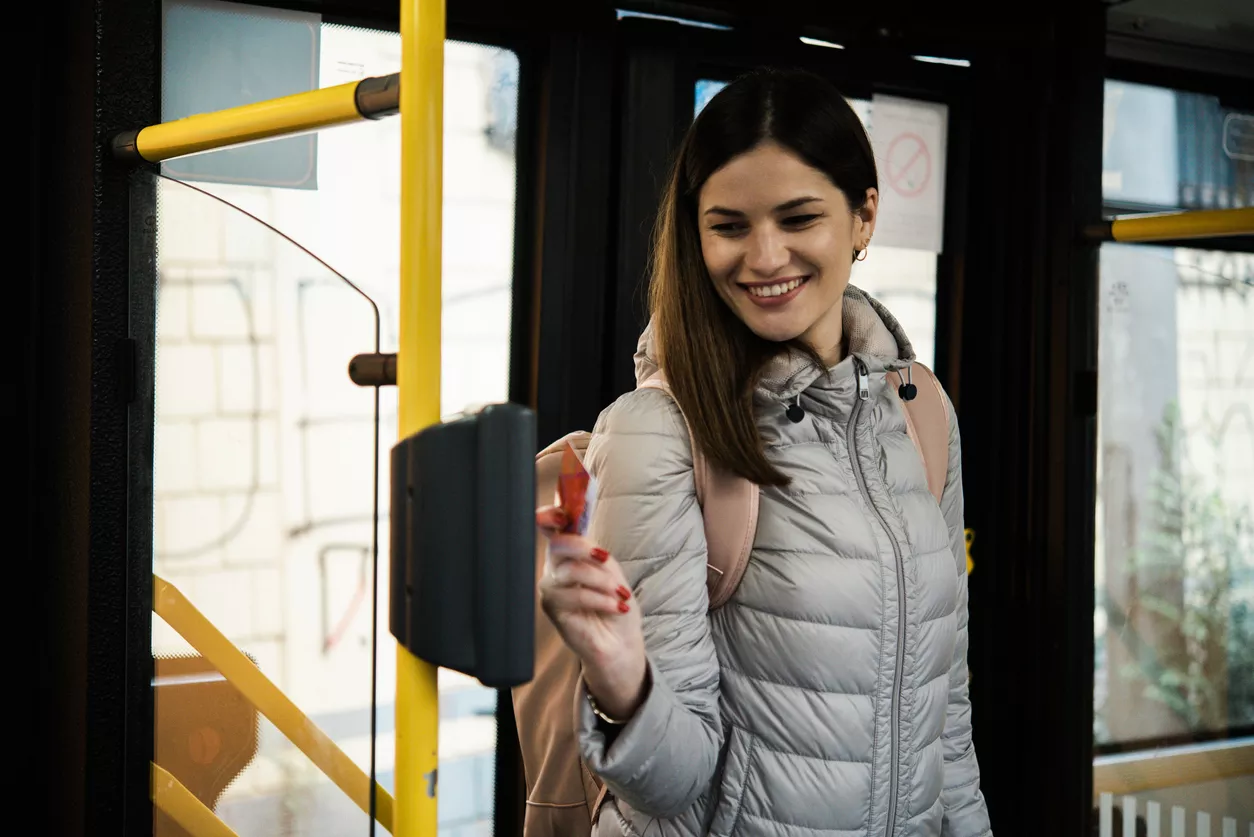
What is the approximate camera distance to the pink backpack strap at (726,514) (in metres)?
1.43

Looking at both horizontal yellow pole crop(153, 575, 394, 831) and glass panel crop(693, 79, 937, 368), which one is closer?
horizontal yellow pole crop(153, 575, 394, 831)

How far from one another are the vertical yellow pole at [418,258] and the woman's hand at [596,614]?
0.18 metres

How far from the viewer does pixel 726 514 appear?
1.43m

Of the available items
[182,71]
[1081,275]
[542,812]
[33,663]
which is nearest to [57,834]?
[33,663]

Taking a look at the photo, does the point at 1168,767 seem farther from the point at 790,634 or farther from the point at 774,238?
the point at 774,238

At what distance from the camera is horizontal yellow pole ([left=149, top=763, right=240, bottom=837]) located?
1.52 m

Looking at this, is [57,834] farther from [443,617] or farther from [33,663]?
[443,617]

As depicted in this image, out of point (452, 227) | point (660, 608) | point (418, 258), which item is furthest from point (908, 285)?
point (418, 258)

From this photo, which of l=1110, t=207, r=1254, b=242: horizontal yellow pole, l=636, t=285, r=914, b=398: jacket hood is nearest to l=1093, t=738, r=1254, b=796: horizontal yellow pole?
l=1110, t=207, r=1254, b=242: horizontal yellow pole

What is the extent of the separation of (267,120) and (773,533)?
28.1 inches

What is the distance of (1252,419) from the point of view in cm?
288

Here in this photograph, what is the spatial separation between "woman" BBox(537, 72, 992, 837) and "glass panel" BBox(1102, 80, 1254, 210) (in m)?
1.68

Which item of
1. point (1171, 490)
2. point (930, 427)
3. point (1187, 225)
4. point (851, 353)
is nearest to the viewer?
point (851, 353)

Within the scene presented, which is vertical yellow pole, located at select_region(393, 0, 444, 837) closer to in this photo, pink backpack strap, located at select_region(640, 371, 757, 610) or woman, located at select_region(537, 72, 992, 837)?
woman, located at select_region(537, 72, 992, 837)
